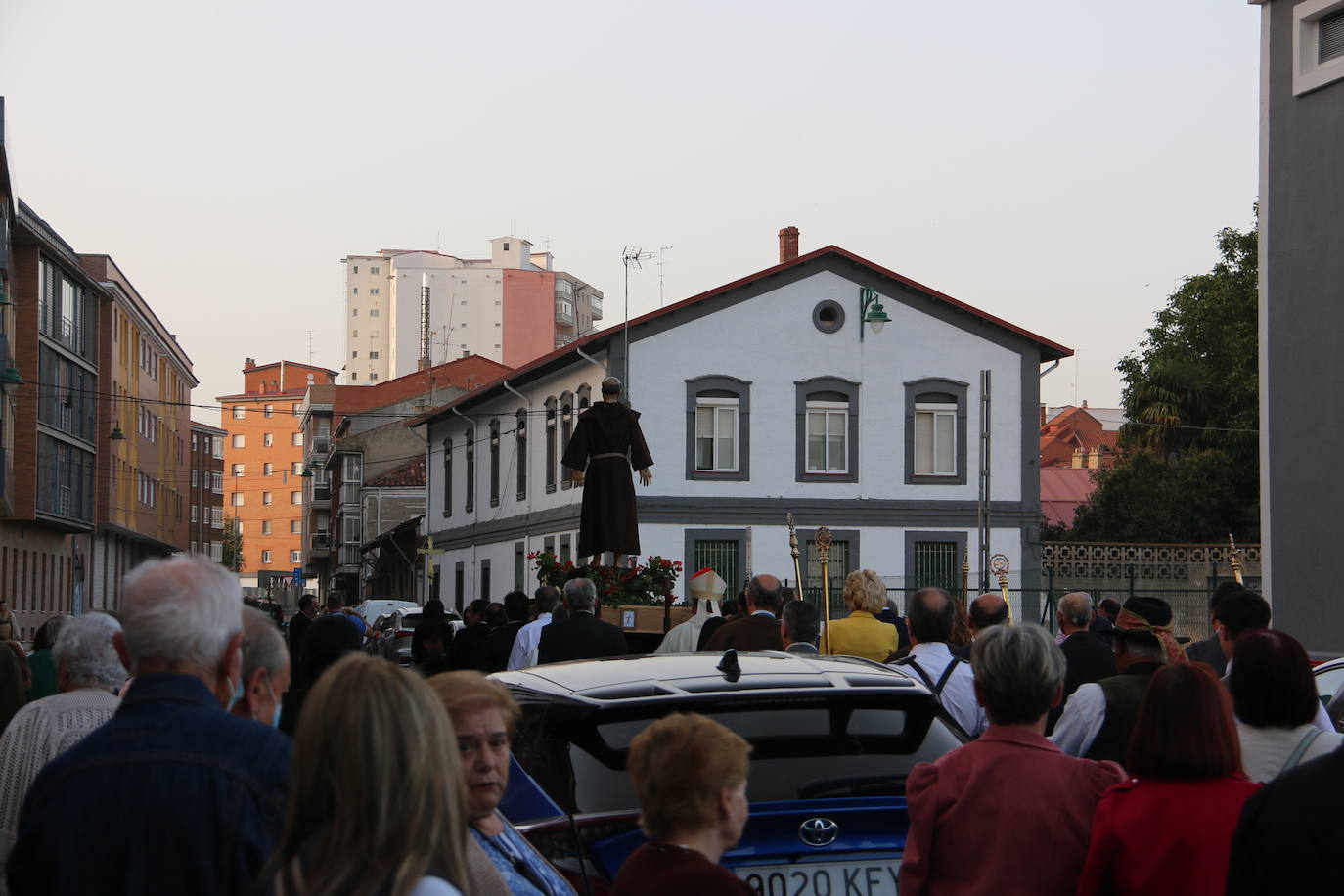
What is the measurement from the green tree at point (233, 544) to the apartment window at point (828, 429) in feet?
332

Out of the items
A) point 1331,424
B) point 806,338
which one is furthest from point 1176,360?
point 1331,424

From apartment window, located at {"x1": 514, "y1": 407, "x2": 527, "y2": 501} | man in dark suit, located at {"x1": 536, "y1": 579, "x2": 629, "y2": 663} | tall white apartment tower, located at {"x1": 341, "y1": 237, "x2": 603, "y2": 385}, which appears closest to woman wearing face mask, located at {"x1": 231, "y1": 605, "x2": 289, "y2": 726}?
man in dark suit, located at {"x1": 536, "y1": 579, "x2": 629, "y2": 663}

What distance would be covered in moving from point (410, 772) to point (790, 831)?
2.42 meters

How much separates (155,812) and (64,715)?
2.71 meters

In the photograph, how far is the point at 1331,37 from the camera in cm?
2166

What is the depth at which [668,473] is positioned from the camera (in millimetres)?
39750

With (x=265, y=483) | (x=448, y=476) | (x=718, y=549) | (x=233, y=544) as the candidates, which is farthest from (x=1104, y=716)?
(x=265, y=483)

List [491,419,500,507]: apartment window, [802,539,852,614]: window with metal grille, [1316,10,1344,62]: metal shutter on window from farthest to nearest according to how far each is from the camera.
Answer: [491,419,500,507]: apartment window → [802,539,852,614]: window with metal grille → [1316,10,1344,62]: metal shutter on window

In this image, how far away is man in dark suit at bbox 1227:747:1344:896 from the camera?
3574 mm

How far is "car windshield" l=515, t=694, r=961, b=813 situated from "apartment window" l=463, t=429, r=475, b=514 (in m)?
47.0

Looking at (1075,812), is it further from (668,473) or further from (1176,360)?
(1176,360)

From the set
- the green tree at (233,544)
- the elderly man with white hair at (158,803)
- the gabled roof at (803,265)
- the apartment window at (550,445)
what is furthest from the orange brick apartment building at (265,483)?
the elderly man with white hair at (158,803)

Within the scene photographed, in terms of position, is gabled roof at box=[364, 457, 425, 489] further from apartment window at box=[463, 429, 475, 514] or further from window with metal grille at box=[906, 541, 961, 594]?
window with metal grille at box=[906, 541, 961, 594]

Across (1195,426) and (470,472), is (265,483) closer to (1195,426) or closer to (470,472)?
(470,472)
